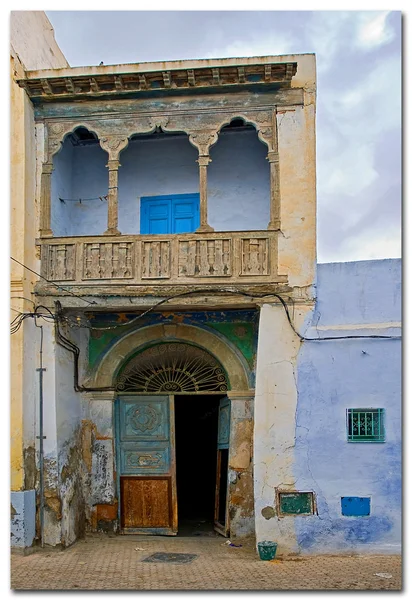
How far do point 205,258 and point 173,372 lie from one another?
2.25 meters

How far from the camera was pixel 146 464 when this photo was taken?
1078cm

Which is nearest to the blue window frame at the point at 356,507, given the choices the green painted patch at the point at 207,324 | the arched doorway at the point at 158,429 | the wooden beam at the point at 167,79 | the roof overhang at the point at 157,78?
the arched doorway at the point at 158,429

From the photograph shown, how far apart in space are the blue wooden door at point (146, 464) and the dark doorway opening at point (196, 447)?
3281 mm

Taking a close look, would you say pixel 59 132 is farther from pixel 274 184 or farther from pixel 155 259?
pixel 274 184

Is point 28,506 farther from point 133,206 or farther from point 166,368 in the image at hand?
point 133,206

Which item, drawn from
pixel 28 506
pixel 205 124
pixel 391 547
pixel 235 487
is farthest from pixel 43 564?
pixel 205 124

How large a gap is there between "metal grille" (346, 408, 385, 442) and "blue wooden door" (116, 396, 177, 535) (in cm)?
294

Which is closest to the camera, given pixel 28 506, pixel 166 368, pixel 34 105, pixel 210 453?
pixel 28 506

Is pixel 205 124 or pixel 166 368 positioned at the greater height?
pixel 205 124

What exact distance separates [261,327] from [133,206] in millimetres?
3266

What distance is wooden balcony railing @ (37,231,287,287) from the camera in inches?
377

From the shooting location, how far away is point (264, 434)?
9.35m

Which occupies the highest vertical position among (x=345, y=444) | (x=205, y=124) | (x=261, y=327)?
(x=205, y=124)

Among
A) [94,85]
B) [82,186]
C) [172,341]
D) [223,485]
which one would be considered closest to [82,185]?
[82,186]
